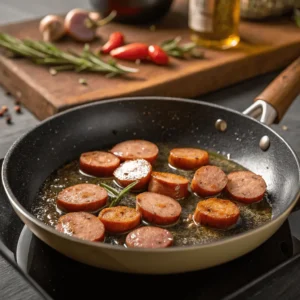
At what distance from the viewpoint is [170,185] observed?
119 centimetres

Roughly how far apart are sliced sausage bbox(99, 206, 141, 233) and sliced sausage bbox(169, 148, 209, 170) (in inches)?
9.7

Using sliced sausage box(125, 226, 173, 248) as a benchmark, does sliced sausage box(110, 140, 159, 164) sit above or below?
below

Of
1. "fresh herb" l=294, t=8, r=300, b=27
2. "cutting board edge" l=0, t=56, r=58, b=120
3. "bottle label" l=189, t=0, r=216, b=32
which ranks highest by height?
"bottle label" l=189, t=0, r=216, b=32

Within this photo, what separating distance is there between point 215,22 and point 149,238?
45.9 inches

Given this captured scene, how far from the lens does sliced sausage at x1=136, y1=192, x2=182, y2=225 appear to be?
1.10 metres

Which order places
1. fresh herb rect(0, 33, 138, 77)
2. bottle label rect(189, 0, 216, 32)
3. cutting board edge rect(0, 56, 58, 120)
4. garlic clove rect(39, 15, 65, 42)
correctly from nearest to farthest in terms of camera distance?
1. cutting board edge rect(0, 56, 58, 120)
2. fresh herb rect(0, 33, 138, 77)
3. bottle label rect(189, 0, 216, 32)
4. garlic clove rect(39, 15, 65, 42)

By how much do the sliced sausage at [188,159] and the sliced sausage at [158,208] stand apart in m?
0.18

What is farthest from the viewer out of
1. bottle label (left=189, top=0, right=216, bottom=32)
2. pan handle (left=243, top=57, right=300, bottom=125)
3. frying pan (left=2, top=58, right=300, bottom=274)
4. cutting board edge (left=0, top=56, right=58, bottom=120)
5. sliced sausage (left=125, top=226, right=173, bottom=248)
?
bottle label (left=189, top=0, right=216, bottom=32)

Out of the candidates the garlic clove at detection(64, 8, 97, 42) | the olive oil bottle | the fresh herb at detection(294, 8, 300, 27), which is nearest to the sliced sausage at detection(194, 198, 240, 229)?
the olive oil bottle

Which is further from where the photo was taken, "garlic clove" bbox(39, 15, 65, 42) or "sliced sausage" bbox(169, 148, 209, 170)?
"garlic clove" bbox(39, 15, 65, 42)

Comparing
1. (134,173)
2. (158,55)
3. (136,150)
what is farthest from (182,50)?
(134,173)

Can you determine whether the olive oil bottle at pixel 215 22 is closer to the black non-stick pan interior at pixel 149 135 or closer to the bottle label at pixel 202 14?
the bottle label at pixel 202 14

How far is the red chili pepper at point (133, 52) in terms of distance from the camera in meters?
1.93

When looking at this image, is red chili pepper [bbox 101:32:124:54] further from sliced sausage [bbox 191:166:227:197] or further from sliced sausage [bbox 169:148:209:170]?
sliced sausage [bbox 191:166:227:197]
